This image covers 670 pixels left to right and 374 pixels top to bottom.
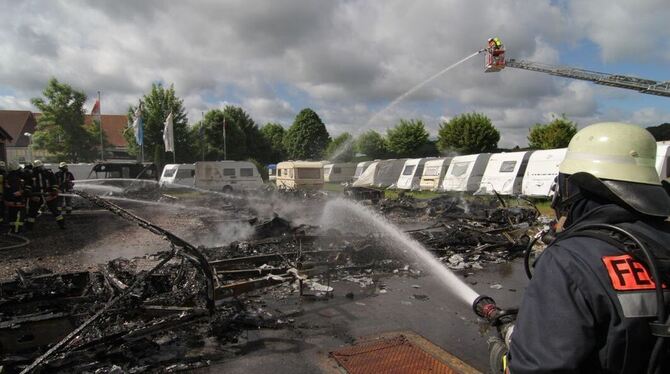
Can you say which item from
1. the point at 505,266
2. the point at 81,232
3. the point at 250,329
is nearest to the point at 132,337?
the point at 250,329

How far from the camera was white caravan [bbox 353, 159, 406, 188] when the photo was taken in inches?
1272

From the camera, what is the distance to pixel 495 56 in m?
21.3

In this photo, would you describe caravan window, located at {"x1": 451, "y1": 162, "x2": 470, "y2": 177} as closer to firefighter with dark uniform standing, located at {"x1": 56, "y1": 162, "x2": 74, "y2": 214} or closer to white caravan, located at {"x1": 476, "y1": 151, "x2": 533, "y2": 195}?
white caravan, located at {"x1": 476, "y1": 151, "x2": 533, "y2": 195}

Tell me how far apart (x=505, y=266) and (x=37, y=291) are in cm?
833

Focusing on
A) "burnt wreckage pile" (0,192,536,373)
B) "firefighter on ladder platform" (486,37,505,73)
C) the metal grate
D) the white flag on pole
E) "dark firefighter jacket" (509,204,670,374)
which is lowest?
the metal grate

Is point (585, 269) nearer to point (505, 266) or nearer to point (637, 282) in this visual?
point (637, 282)

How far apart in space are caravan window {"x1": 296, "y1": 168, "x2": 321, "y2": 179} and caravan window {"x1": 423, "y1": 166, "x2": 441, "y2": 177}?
26.0 ft

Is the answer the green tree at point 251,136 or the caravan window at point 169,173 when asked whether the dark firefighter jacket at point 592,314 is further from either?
the green tree at point 251,136

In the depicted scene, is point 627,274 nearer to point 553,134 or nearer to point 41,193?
point 41,193

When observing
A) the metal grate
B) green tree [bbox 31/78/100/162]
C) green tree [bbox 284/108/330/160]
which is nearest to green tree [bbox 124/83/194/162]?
green tree [bbox 31/78/100/162]

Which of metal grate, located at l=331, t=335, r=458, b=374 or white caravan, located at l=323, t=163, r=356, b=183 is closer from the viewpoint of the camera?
metal grate, located at l=331, t=335, r=458, b=374

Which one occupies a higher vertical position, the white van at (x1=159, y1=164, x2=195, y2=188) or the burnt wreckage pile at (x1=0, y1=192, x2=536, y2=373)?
the white van at (x1=159, y1=164, x2=195, y2=188)

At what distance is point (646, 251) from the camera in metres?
1.23

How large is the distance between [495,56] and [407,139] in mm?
26391
